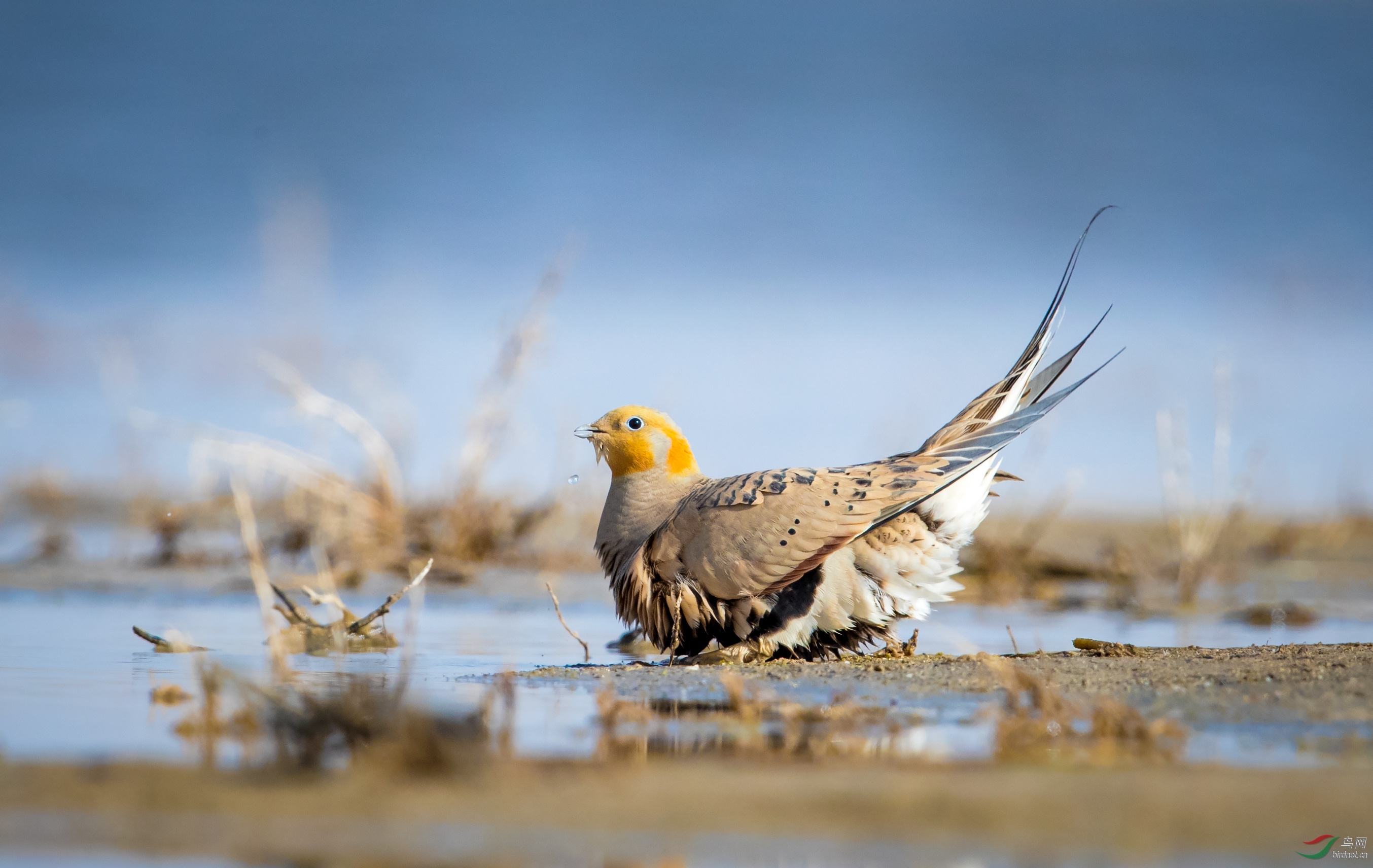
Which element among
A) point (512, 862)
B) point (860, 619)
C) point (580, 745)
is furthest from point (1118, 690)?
point (512, 862)

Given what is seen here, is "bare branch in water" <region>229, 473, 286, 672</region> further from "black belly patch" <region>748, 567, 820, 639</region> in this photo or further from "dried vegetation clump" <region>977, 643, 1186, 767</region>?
"dried vegetation clump" <region>977, 643, 1186, 767</region>

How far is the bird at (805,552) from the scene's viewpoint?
5602 millimetres

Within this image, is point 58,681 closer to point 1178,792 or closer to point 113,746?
point 113,746

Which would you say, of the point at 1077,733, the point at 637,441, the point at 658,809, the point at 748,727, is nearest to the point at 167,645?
the point at 637,441

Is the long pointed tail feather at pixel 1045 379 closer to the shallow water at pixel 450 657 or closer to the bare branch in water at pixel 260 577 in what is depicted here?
the shallow water at pixel 450 657

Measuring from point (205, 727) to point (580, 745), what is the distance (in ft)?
3.56

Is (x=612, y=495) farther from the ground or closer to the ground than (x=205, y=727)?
farther from the ground

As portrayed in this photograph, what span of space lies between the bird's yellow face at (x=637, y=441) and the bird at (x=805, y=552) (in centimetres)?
32

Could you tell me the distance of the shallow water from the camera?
3.39 m

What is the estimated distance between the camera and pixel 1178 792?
8.70 feet

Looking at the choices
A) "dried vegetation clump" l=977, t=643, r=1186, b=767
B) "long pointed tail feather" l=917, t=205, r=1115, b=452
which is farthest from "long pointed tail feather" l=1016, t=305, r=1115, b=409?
"dried vegetation clump" l=977, t=643, r=1186, b=767

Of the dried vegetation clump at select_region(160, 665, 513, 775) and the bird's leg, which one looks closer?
the dried vegetation clump at select_region(160, 665, 513, 775)

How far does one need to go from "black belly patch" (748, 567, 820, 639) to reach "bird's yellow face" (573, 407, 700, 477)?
1.06 meters

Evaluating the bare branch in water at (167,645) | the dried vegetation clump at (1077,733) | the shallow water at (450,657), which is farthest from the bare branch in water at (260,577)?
the dried vegetation clump at (1077,733)
